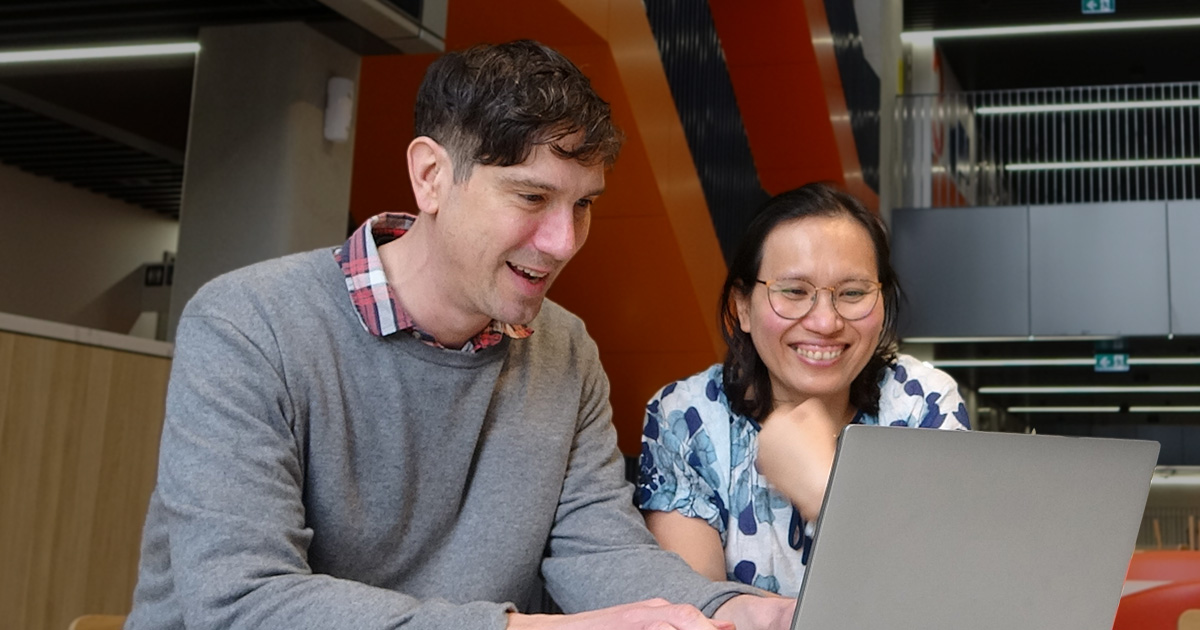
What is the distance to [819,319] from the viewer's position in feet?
5.56

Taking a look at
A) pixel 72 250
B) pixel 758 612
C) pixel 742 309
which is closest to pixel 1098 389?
pixel 72 250

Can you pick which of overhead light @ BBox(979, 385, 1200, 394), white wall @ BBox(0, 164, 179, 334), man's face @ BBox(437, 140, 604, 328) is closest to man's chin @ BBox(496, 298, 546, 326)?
man's face @ BBox(437, 140, 604, 328)

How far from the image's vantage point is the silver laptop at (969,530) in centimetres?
92

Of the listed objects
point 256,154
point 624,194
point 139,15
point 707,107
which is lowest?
point 256,154

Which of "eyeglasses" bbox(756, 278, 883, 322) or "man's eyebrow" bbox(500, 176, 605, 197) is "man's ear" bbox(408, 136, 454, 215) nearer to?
"man's eyebrow" bbox(500, 176, 605, 197)

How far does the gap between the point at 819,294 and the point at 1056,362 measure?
1119cm

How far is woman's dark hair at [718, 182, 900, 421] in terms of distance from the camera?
5.86 feet

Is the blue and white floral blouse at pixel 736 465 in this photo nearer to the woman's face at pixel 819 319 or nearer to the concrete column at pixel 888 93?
the woman's face at pixel 819 319

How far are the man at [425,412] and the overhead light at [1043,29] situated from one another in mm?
12934

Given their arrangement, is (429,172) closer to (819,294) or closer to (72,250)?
(819,294)

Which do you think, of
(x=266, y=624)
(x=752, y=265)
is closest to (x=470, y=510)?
(x=266, y=624)

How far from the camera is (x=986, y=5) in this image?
1330 cm

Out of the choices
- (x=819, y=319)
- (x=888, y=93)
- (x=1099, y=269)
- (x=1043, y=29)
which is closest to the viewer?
(x=819, y=319)

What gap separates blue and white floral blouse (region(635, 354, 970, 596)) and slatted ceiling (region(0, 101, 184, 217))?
6.89 metres
